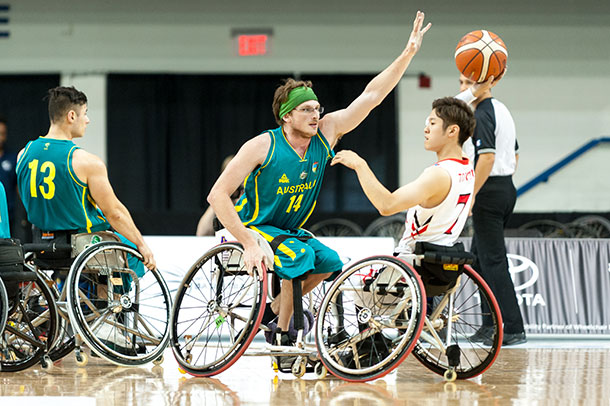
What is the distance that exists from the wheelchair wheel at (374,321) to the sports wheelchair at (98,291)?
94 cm

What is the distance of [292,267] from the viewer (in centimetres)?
349

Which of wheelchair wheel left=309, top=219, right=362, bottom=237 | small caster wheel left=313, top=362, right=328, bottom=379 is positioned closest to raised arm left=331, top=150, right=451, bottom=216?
small caster wheel left=313, top=362, right=328, bottom=379

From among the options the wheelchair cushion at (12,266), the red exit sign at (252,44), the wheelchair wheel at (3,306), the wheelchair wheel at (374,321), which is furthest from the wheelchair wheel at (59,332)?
the red exit sign at (252,44)

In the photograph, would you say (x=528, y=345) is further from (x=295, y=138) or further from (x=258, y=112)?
(x=258, y=112)

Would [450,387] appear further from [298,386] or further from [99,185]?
[99,185]

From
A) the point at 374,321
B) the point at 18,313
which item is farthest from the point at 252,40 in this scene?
the point at 374,321

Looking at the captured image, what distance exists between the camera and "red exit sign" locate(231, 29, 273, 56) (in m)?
11.9

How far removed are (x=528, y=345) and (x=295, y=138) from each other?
2374 mm

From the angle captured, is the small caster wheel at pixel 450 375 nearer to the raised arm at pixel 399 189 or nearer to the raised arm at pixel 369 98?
the raised arm at pixel 399 189

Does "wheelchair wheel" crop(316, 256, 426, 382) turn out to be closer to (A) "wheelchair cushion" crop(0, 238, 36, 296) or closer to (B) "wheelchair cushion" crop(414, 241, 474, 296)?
(B) "wheelchair cushion" crop(414, 241, 474, 296)

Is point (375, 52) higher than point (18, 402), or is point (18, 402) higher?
point (375, 52)

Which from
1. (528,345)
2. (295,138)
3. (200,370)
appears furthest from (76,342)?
(528,345)

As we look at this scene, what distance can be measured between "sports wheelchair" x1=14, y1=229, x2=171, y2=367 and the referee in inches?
84.1

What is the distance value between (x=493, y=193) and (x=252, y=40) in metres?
7.63
